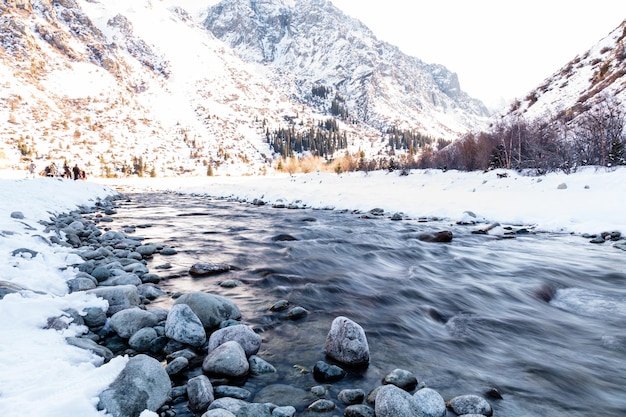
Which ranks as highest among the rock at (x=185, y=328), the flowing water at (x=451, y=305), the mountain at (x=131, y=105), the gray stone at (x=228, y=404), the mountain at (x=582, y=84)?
the mountain at (x=131, y=105)

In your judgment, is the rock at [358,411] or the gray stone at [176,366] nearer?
the rock at [358,411]

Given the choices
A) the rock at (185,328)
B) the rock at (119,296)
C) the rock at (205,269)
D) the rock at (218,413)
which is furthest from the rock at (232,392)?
the rock at (205,269)

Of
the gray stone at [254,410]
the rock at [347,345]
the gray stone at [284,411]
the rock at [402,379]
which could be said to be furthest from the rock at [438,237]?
the gray stone at [254,410]

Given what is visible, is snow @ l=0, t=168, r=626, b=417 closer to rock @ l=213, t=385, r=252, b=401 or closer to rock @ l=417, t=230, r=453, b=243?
rock @ l=213, t=385, r=252, b=401

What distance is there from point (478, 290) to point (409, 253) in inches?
103

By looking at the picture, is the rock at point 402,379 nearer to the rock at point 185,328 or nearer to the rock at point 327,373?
the rock at point 327,373

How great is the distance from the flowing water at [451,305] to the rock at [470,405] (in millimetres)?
207

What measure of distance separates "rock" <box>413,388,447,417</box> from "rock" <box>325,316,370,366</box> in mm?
782

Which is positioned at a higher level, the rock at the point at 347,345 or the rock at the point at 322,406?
the rock at the point at 347,345

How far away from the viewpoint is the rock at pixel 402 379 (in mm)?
2941

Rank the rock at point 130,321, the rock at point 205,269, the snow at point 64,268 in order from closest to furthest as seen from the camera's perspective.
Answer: the snow at point 64,268 < the rock at point 130,321 < the rock at point 205,269

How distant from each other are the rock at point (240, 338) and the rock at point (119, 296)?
1455 mm

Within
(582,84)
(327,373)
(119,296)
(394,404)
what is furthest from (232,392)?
(582,84)

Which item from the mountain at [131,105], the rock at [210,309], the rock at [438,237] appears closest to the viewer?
the rock at [210,309]
